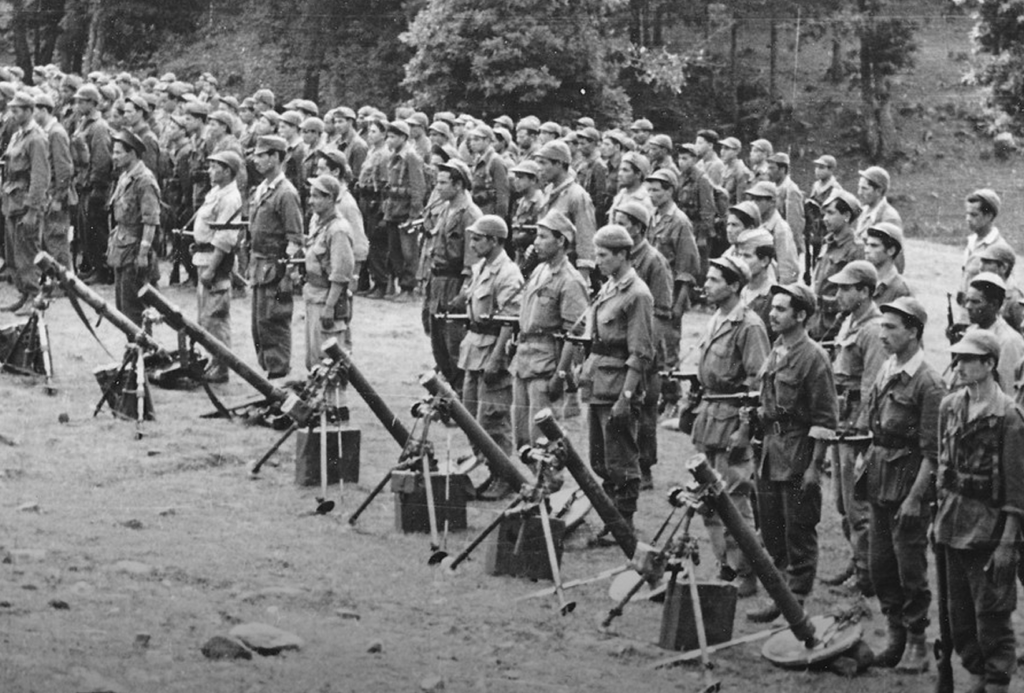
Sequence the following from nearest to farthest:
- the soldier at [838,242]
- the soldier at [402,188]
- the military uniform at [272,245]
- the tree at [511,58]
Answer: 1. the soldier at [838,242]
2. the military uniform at [272,245]
3. the soldier at [402,188]
4. the tree at [511,58]

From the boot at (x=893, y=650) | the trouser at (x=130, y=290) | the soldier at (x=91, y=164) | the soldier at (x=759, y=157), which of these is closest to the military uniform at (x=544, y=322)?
the boot at (x=893, y=650)

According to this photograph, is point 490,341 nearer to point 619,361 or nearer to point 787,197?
point 619,361

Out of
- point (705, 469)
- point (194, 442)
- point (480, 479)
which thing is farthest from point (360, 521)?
point (705, 469)

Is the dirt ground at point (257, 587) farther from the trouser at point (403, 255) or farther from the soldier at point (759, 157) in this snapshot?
the soldier at point (759, 157)

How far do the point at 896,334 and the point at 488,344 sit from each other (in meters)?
4.26

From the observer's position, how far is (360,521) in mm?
12016

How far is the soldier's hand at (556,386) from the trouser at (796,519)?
1.96 m

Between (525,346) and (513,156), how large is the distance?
36.4 ft

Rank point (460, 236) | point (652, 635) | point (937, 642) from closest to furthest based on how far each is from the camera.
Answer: point (937, 642)
point (652, 635)
point (460, 236)

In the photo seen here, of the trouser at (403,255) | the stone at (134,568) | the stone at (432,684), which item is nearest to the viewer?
the stone at (432,684)

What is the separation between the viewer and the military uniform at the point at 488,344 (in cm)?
1284

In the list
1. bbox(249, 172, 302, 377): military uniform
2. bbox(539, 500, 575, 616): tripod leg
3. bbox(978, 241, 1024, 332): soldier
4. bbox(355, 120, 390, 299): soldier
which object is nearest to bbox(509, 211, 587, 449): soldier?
bbox(539, 500, 575, 616): tripod leg

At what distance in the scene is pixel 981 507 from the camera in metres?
8.46

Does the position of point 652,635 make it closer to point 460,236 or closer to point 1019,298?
point 1019,298
